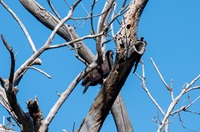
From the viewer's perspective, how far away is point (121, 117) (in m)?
5.88

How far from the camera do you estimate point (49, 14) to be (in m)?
5.70

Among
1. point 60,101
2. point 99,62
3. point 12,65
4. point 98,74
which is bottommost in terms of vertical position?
point 12,65

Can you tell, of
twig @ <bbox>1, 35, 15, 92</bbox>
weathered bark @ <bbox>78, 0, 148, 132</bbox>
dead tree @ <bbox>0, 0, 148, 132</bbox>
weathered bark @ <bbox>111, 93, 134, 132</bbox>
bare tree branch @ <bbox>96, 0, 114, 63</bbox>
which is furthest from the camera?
weathered bark @ <bbox>111, 93, 134, 132</bbox>

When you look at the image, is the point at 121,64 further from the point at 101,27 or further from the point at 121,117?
the point at 121,117

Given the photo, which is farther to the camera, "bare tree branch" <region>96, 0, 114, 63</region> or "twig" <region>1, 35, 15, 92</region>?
"bare tree branch" <region>96, 0, 114, 63</region>

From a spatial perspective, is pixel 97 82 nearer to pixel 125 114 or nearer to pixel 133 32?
pixel 125 114

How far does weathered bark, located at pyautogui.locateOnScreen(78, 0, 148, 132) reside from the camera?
3.54 metres

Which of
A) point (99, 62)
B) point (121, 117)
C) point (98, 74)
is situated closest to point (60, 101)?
point (99, 62)

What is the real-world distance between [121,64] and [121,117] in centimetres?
240

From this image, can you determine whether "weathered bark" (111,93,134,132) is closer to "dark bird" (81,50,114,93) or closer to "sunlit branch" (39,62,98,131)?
"dark bird" (81,50,114,93)

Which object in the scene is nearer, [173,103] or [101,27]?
[101,27]

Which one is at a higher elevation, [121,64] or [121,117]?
[121,117]

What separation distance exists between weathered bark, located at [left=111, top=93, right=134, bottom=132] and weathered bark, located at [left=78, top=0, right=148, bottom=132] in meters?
1.98

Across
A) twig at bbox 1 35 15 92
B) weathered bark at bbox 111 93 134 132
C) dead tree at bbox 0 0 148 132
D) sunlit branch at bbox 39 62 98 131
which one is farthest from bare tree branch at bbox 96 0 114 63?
weathered bark at bbox 111 93 134 132
